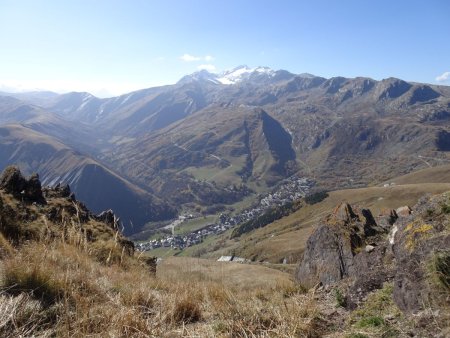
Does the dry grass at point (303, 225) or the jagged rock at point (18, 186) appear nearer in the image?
the jagged rock at point (18, 186)

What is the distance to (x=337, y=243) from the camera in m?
18.6

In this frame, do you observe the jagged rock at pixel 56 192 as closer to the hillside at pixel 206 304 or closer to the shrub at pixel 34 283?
the hillside at pixel 206 304

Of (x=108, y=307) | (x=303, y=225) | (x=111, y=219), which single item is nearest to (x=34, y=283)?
(x=108, y=307)

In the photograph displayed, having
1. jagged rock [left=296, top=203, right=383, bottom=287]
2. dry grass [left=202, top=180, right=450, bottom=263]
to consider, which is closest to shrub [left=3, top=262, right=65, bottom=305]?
jagged rock [left=296, top=203, right=383, bottom=287]

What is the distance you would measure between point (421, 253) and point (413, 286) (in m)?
0.66

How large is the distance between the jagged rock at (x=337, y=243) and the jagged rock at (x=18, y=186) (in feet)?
46.6

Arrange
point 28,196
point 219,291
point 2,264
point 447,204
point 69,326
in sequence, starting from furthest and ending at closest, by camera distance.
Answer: point 28,196
point 447,204
point 219,291
point 2,264
point 69,326

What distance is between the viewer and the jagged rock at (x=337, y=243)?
16.6 metres

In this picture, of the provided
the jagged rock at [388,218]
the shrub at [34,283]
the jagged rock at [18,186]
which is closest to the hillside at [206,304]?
the shrub at [34,283]

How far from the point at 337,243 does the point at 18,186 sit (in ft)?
53.5

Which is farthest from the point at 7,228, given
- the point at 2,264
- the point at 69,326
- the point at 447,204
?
the point at 447,204

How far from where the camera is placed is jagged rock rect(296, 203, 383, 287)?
54.3 feet

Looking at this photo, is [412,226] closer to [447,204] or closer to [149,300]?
[447,204]

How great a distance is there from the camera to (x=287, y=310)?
17.2 feet
